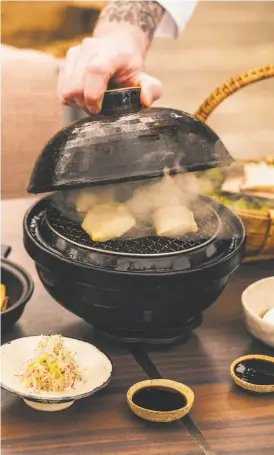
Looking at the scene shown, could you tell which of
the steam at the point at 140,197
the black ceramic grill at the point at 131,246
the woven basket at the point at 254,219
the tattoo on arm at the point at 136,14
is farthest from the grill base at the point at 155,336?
the tattoo on arm at the point at 136,14

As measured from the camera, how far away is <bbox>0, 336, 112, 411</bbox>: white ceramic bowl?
3.72ft

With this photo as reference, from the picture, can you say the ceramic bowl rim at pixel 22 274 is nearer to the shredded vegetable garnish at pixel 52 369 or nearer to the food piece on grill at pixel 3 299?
the food piece on grill at pixel 3 299

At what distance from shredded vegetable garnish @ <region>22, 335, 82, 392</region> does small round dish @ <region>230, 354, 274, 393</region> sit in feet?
1.06

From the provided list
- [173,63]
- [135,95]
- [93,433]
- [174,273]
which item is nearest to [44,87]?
[135,95]

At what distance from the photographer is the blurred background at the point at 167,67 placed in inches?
106

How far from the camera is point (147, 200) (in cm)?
142

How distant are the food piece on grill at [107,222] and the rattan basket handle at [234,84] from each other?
1.76 ft

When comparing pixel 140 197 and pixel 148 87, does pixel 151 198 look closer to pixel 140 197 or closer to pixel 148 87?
pixel 140 197

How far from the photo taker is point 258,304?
1.50 m

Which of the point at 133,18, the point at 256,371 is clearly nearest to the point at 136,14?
the point at 133,18

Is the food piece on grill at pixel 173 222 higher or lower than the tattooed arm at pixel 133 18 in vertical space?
lower

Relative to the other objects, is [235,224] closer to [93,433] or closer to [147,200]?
[147,200]

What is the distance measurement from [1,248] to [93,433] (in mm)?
746

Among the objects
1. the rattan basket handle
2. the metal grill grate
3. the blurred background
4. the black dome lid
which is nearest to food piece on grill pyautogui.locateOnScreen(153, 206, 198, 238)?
the metal grill grate
